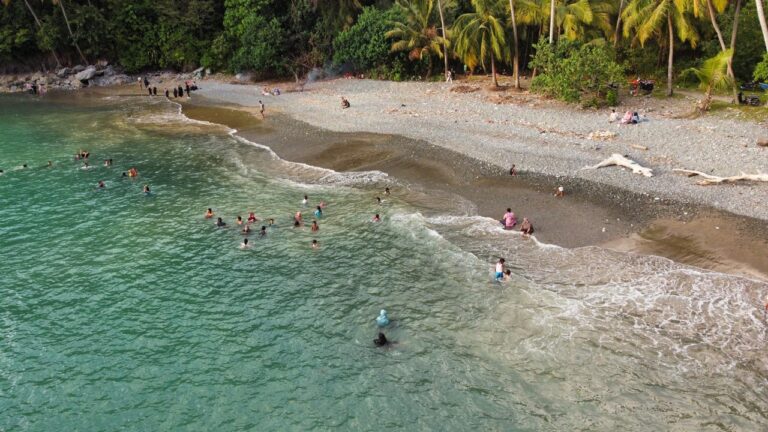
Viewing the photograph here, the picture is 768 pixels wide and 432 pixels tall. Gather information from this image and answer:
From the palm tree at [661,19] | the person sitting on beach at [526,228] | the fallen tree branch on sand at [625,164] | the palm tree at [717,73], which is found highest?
the palm tree at [661,19]

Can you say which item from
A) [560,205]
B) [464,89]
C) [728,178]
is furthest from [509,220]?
[464,89]

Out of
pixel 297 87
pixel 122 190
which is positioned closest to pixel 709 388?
pixel 122 190

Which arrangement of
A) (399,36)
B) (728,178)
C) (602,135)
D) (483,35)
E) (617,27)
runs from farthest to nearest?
(399,36), (483,35), (617,27), (602,135), (728,178)

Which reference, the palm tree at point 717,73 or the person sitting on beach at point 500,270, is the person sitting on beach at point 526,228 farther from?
the palm tree at point 717,73

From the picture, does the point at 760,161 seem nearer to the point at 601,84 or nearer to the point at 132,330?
the point at 601,84

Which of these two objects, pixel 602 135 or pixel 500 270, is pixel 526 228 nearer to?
pixel 500 270

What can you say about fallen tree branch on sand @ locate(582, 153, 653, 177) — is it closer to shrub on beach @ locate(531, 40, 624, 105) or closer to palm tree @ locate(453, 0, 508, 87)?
shrub on beach @ locate(531, 40, 624, 105)

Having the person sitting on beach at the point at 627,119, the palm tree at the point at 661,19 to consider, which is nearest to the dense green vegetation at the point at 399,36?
the palm tree at the point at 661,19
